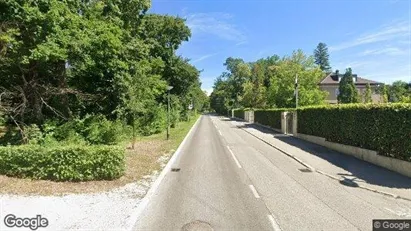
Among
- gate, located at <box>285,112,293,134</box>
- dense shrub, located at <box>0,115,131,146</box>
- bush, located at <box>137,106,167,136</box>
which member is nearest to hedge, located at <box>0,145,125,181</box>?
dense shrub, located at <box>0,115,131,146</box>

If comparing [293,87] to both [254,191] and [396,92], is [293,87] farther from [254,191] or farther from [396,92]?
[396,92]

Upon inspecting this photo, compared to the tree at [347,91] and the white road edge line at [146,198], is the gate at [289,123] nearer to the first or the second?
the white road edge line at [146,198]

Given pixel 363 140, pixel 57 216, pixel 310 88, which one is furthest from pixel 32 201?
pixel 310 88

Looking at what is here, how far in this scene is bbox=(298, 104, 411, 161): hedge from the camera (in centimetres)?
1160

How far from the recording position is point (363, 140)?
48.2ft

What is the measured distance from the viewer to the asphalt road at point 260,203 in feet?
22.0

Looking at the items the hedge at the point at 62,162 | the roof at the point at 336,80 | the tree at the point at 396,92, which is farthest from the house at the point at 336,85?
the hedge at the point at 62,162

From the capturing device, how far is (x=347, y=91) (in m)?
63.3

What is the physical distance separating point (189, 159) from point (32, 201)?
8.38 meters

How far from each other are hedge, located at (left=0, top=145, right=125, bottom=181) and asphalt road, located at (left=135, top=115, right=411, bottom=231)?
1.90 metres

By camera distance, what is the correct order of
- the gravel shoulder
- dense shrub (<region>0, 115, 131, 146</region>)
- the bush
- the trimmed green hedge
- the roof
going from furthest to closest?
1. the roof
2. the trimmed green hedge
3. the bush
4. dense shrub (<region>0, 115, 131, 146</region>)
5. the gravel shoulder

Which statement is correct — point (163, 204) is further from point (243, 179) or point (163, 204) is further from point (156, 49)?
point (156, 49)

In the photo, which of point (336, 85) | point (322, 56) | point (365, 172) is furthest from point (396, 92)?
point (365, 172)

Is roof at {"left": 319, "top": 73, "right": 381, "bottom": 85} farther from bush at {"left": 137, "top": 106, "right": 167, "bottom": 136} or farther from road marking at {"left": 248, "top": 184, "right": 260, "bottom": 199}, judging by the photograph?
road marking at {"left": 248, "top": 184, "right": 260, "bottom": 199}
